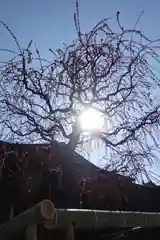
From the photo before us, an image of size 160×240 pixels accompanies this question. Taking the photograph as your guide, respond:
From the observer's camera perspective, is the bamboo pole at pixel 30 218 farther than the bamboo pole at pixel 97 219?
No

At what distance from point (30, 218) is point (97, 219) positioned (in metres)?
1.13

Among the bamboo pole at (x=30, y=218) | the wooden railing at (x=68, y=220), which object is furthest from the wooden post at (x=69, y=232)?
the bamboo pole at (x=30, y=218)

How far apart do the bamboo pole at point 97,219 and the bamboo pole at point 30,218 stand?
222mm

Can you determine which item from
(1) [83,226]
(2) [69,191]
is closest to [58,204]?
(2) [69,191]

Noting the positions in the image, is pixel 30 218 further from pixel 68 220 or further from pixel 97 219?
pixel 97 219

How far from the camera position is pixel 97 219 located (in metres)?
4.41

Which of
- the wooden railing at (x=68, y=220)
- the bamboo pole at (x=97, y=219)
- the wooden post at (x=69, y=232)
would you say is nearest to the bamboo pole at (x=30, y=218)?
the wooden railing at (x=68, y=220)

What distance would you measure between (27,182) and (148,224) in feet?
9.49

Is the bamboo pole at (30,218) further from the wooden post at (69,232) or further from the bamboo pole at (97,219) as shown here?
the wooden post at (69,232)

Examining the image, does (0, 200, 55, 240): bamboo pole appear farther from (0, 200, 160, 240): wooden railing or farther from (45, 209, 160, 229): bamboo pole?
(45, 209, 160, 229): bamboo pole

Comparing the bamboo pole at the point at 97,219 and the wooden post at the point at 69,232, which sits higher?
the bamboo pole at the point at 97,219

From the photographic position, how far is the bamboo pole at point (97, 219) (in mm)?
4134

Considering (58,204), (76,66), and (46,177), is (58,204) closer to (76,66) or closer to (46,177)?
(46,177)

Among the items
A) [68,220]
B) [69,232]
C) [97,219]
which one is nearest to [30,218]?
[68,220]
